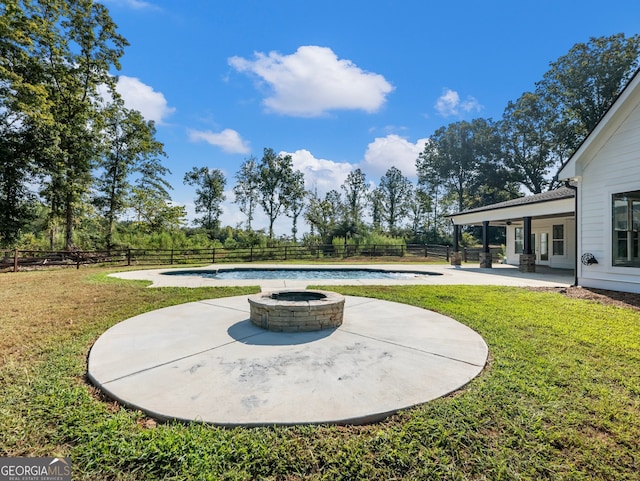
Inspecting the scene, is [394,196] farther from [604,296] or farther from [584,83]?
[604,296]

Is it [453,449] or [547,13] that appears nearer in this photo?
[453,449]

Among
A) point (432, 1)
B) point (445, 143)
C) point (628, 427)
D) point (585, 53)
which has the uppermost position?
point (585, 53)

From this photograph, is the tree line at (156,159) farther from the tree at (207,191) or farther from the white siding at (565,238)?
the white siding at (565,238)

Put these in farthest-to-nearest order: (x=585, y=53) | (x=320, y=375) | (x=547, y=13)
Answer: (x=585, y=53), (x=547, y=13), (x=320, y=375)

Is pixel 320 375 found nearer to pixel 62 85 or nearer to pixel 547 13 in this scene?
pixel 547 13

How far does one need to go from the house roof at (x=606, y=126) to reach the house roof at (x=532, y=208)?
235 centimetres

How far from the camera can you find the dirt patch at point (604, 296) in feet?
20.0

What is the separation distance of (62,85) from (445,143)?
124ft

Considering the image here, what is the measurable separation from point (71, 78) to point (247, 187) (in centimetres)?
1845

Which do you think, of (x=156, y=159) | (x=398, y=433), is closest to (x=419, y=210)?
(x=156, y=159)

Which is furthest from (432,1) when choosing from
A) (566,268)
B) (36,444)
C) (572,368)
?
(566,268)

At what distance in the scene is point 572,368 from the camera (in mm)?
2990

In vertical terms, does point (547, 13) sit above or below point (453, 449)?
above

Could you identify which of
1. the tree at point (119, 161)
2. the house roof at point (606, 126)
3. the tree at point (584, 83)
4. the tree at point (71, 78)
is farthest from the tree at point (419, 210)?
the tree at point (71, 78)
